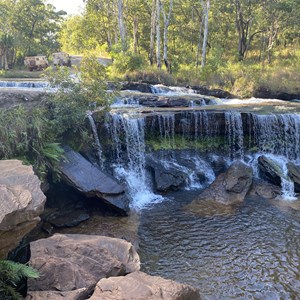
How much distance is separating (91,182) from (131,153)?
2.80 metres

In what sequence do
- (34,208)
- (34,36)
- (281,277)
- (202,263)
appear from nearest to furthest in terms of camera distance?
(34,208) < (281,277) < (202,263) < (34,36)

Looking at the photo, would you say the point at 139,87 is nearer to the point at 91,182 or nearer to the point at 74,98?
the point at 74,98

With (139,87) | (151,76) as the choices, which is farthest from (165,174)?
(151,76)

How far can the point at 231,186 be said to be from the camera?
10031 millimetres

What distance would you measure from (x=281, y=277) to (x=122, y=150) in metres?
6.47

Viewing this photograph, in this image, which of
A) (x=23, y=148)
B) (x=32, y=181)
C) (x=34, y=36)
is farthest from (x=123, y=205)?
(x=34, y=36)

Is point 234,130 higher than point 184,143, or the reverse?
point 234,130

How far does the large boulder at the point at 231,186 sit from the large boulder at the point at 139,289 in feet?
15.0

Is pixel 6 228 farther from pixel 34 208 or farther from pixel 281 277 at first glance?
pixel 281 277

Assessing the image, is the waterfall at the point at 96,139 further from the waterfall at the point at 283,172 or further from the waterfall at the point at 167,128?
the waterfall at the point at 283,172

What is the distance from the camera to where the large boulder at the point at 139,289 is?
174 inches

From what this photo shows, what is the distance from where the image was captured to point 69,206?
29.2 feet

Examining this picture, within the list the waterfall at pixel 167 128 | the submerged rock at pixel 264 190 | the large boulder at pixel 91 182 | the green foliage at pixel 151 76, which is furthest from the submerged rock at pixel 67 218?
the green foliage at pixel 151 76

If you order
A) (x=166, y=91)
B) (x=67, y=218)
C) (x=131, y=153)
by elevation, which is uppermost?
(x=166, y=91)
